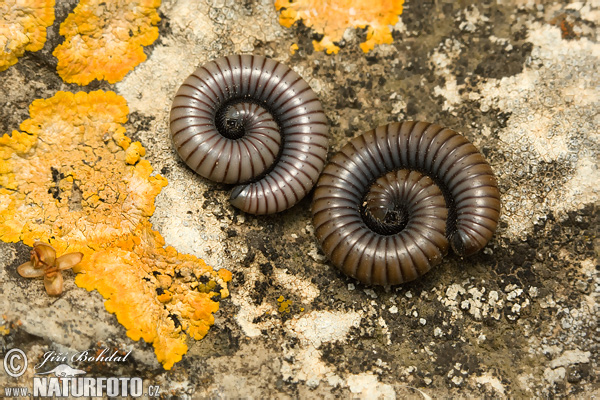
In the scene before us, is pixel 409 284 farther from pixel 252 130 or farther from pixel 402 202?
pixel 252 130

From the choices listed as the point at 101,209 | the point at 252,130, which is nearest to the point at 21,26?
the point at 101,209

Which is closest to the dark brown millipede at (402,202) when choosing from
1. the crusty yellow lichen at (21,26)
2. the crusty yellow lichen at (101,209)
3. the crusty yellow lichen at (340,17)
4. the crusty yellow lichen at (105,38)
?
the crusty yellow lichen at (340,17)

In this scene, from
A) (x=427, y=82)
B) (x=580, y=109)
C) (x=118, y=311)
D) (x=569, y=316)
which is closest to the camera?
(x=118, y=311)

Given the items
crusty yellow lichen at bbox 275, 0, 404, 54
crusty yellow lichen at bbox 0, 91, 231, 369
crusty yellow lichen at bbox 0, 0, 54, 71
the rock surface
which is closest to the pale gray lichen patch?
the rock surface

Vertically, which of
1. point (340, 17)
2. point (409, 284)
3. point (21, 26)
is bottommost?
point (409, 284)

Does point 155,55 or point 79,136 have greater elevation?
point 155,55

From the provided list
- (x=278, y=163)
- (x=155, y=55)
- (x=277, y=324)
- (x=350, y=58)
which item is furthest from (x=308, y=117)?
(x=277, y=324)

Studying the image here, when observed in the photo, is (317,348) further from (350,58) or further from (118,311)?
(350,58)
